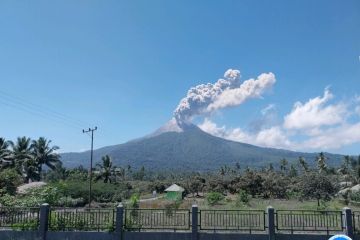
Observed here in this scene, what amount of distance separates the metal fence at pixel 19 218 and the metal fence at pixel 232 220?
21.3 feet

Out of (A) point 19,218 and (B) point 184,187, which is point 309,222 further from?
(B) point 184,187

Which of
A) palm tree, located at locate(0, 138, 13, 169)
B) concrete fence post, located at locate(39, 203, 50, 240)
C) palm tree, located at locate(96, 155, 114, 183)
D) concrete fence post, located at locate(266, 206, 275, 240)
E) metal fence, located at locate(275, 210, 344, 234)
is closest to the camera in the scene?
concrete fence post, located at locate(266, 206, 275, 240)

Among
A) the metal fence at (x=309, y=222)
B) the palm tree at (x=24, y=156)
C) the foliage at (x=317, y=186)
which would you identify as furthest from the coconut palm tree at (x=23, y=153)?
the metal fence at (x=309, y=222)

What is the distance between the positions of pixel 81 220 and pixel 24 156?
135ft

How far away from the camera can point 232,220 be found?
16172mm

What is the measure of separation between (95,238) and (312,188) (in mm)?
23391

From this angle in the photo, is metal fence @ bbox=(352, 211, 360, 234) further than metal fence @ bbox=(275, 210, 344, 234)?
No

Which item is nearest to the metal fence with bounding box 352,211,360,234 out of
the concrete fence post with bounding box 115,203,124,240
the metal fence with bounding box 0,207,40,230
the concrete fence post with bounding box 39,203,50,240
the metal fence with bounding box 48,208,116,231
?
the concrete fence post with bounding box 115,203,124,240

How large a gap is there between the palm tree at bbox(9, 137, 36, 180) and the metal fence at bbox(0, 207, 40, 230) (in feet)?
126

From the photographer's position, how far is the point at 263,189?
4375cm

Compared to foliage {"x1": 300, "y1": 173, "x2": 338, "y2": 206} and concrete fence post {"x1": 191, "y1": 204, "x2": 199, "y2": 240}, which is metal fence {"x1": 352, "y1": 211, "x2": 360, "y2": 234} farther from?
foliage {"x1": 300, "y1": 173, "x2": 338, "y2": 206}

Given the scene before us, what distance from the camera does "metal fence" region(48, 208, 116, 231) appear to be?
15.8 meters

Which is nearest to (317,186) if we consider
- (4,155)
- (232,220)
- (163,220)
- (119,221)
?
(232,220)

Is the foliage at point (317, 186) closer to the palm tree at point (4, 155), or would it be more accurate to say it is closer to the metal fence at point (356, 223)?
the metal fence at point (356, 223)
